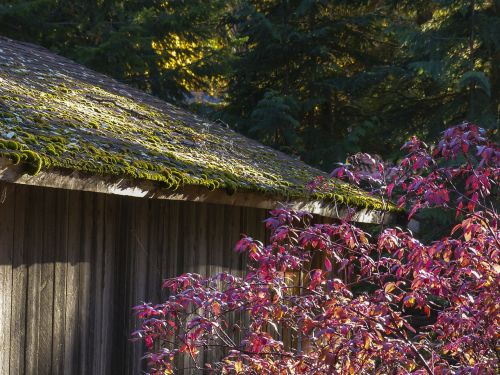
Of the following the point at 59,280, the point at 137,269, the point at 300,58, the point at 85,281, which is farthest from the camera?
the point at 300,58

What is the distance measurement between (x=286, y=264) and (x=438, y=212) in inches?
290

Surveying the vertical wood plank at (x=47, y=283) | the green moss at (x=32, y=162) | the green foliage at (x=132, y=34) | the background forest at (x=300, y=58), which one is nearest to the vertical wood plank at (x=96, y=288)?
the vertical wood plank at (x=47, y=283)

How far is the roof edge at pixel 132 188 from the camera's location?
14.5ft

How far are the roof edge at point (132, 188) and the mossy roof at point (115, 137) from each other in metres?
0.05

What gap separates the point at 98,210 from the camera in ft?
19.3

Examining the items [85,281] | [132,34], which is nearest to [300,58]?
[132,34]

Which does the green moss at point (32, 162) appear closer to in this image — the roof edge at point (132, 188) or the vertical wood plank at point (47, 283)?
the roof edge at point (132, 188)

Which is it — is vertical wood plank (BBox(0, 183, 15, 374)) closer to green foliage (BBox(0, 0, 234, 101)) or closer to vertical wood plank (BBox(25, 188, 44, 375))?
vertical wood plank (BBox(25, 188, 44, 375))

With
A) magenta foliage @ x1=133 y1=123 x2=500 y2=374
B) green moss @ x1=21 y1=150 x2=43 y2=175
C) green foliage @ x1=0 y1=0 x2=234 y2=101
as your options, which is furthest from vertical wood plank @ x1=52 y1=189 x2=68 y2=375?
green foliage @ x1=0 y1=0 x2=234 y2=101


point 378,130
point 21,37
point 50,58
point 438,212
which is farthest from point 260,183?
point 21,37

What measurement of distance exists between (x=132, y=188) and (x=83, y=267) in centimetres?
78

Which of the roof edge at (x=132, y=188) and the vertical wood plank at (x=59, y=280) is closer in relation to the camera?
the roof edge at (x=132, y=188)

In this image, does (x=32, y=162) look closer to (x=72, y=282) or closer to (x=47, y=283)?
(x=47, y=283)

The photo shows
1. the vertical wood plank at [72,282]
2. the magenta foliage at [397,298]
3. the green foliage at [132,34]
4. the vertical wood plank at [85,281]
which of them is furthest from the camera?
the green foliage at [132,34]
